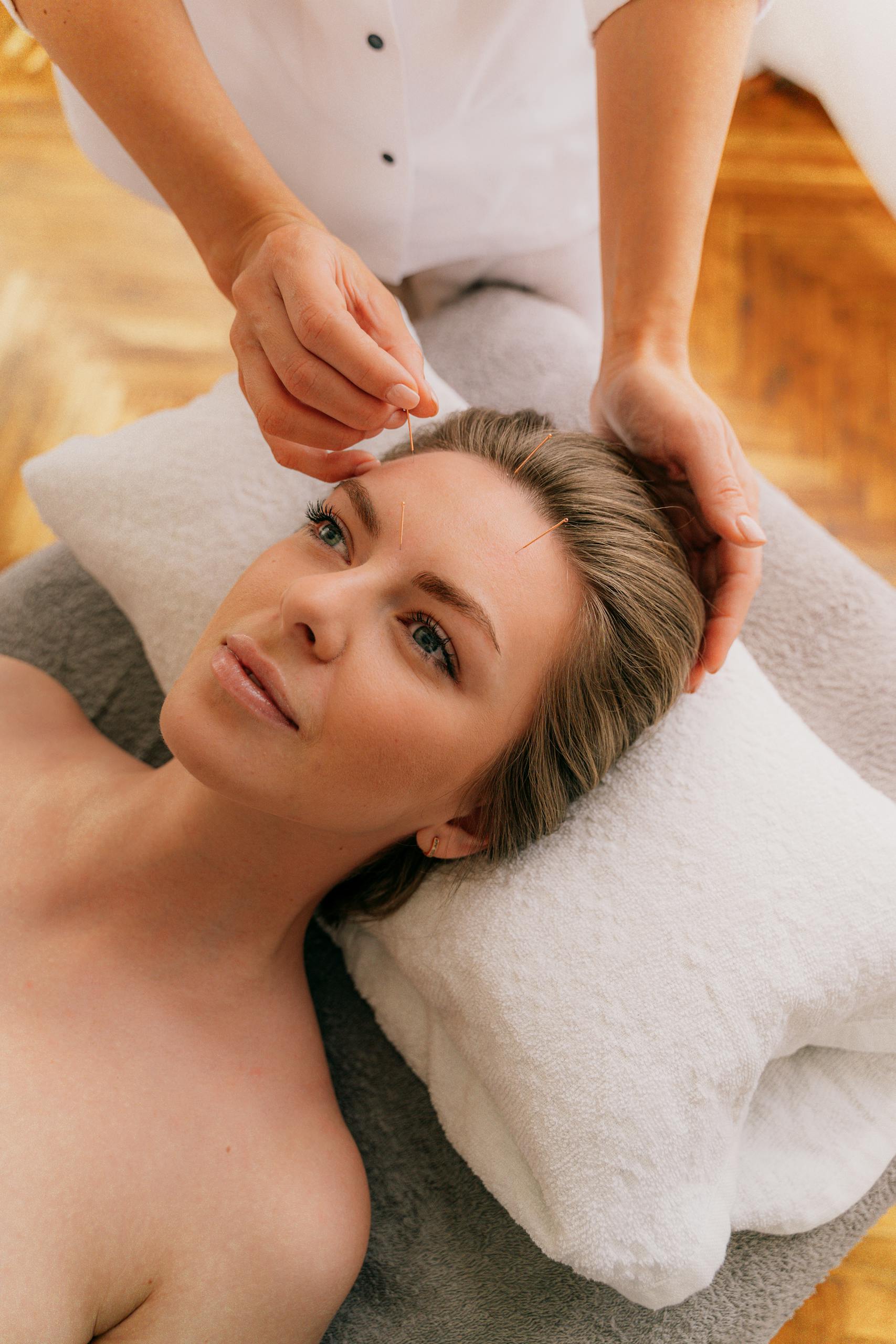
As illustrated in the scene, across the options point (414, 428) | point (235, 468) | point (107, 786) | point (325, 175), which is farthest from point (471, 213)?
point (107, 786)

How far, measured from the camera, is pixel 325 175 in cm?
162

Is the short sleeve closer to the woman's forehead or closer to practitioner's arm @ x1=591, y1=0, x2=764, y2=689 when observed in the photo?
practitioner's arm @ x1=591, y1=0, x2=764, y2=689

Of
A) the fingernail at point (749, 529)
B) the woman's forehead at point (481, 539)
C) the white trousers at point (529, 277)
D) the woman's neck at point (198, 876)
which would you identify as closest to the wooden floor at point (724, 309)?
the white trousers at point (529, 277)

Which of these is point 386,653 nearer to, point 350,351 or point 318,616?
point 318,616

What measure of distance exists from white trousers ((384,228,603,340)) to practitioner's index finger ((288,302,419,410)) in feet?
3.26

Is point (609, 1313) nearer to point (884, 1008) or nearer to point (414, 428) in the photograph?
point (884, 1008)

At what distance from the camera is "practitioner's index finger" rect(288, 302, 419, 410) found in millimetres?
1018

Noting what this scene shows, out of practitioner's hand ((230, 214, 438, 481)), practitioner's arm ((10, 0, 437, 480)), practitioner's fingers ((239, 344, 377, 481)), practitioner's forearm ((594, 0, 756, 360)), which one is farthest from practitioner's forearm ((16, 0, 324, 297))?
practitioner's forearm ((594, 0, 756, 360))

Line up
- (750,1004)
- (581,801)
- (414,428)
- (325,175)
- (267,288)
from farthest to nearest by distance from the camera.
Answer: (325,175) < (414,428) < (581,801) < (750,1004) < (267,288)

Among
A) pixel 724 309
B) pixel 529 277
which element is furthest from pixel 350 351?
pixel 724 309

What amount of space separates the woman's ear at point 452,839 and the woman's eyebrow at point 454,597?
0.31 metres

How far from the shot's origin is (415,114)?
60.1 inches

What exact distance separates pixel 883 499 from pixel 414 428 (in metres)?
1.60

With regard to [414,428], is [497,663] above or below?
below
